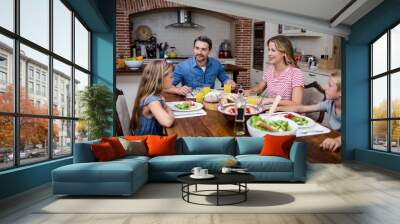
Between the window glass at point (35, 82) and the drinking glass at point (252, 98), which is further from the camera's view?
the drinking glass at point (252, 98)

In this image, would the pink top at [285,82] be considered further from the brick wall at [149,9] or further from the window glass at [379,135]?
the window glass at [379,135]

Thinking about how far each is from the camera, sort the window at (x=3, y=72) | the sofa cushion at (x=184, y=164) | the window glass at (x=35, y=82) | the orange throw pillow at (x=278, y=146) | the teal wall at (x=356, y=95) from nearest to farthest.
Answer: the window at (x=3, y=72) < the window glass at (x=35, y=82) < the sofa cushion at (x=184, y=164) < the orange throw pillow at (x=278, y=146) < the teal wall at (x=356, y=95)

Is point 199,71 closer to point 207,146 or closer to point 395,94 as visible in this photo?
point 207,146

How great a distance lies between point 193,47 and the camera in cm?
909

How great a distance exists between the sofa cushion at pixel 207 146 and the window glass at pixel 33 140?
6.71 feet

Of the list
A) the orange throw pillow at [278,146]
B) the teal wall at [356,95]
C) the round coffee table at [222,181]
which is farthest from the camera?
the teal wall at [356,95]

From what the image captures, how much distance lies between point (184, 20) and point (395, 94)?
4.16m

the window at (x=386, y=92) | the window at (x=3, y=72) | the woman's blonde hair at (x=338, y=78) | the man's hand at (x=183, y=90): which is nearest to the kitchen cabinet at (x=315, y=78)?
the woman's blonde hair at (x=338, y=78)

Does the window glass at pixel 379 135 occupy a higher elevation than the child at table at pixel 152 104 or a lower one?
lower

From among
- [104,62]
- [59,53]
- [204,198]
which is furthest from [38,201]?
[104,62]

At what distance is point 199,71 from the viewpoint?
29.3ft

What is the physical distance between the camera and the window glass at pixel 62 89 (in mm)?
7008

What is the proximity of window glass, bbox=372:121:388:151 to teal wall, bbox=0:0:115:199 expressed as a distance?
5.17m

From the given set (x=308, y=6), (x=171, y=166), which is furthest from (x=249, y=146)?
(x=308, y=6)
